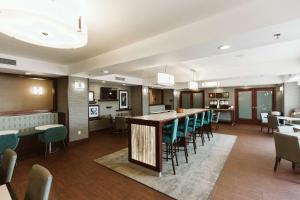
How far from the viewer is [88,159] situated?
387 cm

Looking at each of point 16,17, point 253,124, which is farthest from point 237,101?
point 16,17

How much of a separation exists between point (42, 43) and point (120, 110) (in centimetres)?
668

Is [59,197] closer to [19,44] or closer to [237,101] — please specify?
[19,44]

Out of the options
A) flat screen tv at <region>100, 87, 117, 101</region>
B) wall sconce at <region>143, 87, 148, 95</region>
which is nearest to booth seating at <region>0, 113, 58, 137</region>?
flat screen tv at <region>100, 87, 117, 101</region>

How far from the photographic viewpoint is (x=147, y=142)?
315cm

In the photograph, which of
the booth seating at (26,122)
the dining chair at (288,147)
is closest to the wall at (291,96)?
the dining chair at (288,147)

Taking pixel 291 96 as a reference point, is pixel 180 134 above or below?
below

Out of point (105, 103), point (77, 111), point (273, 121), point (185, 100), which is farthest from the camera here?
point (185, 100)

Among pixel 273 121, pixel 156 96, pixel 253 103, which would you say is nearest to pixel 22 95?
pixel 156 96

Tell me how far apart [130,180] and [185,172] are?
3.68 ft

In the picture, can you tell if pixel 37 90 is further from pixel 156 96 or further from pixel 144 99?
pixel 156 96

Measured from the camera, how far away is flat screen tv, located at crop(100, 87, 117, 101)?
23.3 feet

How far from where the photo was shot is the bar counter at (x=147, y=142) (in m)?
2.95

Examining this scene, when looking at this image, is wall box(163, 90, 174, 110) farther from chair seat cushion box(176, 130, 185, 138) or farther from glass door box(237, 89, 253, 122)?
chair seat cushion box(176, 130, 185, 138)
